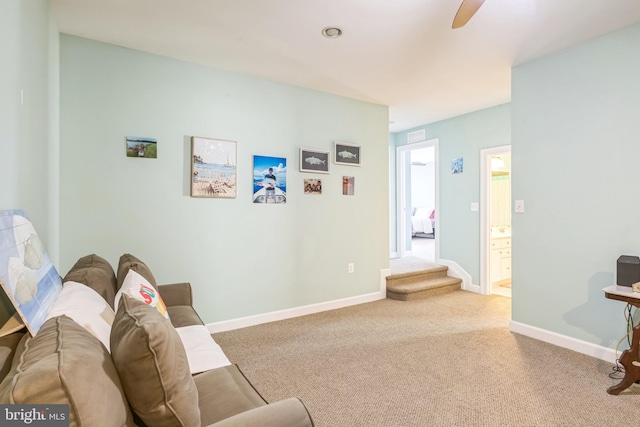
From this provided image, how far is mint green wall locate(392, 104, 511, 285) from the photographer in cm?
464

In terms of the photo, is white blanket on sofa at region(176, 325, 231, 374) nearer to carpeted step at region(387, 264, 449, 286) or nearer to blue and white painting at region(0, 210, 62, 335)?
blue and white painting at region(0, 210, 62, 335)

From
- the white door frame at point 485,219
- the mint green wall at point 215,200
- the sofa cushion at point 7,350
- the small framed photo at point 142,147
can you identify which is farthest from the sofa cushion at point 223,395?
the white door frame at point 485,219

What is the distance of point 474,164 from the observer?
4.85 m

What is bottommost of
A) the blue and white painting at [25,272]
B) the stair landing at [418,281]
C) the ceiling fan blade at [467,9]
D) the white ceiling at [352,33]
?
the stair landing at [418,281]

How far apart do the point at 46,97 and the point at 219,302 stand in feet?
6.98

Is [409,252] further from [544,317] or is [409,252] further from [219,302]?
[219,302]

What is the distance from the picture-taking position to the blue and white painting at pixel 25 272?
1.10m

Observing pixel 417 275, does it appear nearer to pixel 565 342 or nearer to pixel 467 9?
pixel 565 342

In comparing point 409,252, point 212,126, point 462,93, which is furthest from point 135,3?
point 409,252

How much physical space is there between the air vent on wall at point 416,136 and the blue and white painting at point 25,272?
5.32m

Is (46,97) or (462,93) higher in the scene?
(462,93)

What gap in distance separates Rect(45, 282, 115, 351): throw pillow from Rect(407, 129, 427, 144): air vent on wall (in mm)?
5236

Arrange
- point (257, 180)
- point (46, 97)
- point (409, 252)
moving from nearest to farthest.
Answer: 1. point (46, 97)
2. point (257, 180)
3. point (409, 252)

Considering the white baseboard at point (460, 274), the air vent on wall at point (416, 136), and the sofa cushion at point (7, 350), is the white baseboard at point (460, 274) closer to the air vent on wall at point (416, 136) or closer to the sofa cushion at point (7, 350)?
the air vent on wall at point (416, 136)
